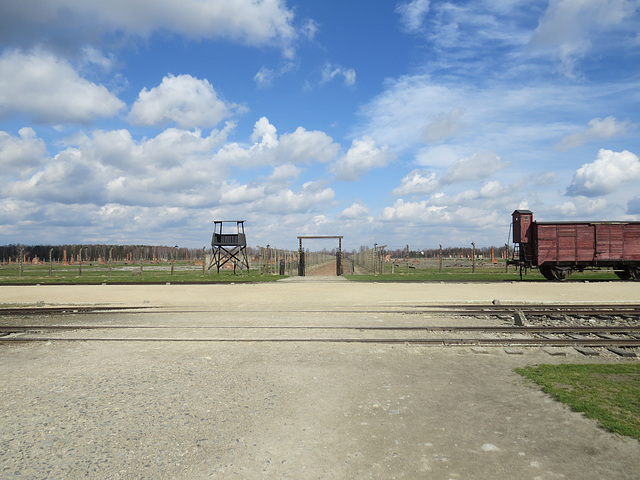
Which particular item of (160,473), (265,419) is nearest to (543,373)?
(265,419)

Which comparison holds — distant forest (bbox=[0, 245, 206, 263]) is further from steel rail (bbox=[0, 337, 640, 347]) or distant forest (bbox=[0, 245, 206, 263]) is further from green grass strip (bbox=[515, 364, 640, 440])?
green grass strip (bbox=[515, 364, 640, 440])

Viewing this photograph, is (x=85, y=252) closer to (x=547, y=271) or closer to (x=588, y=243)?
(x=547, y=271)

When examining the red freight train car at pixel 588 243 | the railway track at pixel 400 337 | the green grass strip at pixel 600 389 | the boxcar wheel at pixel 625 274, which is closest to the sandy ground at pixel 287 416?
the green grass strip at pixel 600 389

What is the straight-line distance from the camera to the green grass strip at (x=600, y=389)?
4.83 meters

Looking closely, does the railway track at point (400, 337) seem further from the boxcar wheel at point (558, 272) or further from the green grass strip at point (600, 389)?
the boxcar wheel at point (558, 272)

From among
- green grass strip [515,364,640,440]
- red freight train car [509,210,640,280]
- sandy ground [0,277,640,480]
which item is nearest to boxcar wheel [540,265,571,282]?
red freight train car [509,210,640,280]

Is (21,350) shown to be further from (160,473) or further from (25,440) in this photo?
(160,473)

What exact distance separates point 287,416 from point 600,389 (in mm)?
4605

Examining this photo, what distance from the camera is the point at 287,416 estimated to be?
502cm

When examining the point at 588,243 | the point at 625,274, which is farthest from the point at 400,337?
the point at 625,274

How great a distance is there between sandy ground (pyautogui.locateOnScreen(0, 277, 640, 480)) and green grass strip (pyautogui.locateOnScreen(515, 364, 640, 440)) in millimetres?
239

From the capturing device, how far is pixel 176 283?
26.4 meters

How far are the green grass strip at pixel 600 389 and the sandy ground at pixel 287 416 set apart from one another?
0.79ft

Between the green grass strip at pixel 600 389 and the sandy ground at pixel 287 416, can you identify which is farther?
the green grass strip at pixel 600 389
